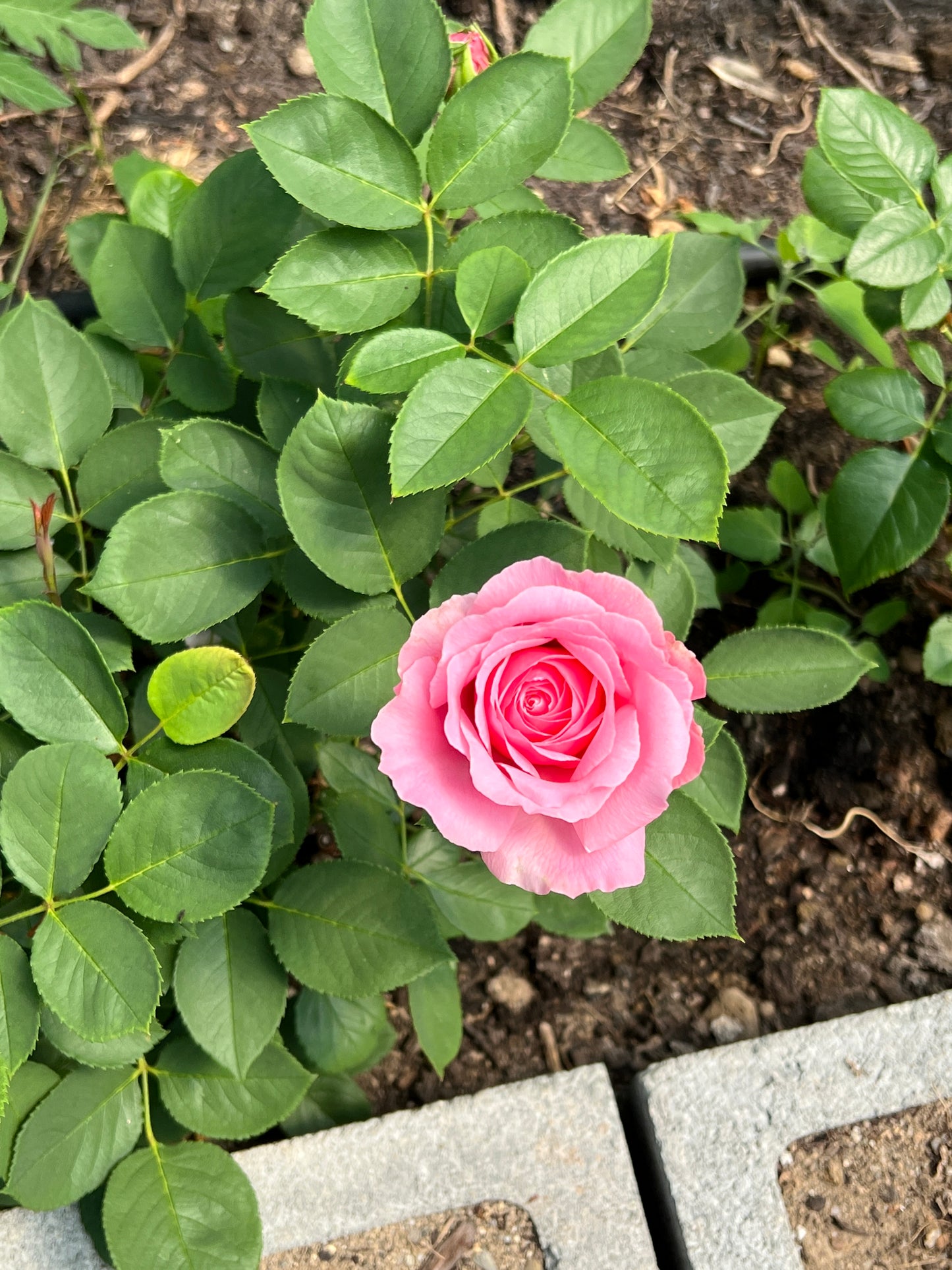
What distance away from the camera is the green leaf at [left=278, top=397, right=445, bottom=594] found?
0.70 m

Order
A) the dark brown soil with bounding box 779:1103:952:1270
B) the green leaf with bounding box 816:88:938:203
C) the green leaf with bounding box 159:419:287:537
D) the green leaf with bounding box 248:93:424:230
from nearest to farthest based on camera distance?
the green leaf with bounding box 248:93:424:230
the green leaf with bounding box 159:419:287:537
the green leaf with bounding box 816:88:938:203
the dark brown soil with bounding box 779:1103:952:1270

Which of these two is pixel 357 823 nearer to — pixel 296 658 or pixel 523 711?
pixel 296 658

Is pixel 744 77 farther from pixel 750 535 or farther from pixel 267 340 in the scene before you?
pixel 267 340

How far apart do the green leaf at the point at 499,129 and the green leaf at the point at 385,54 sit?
0.03 m

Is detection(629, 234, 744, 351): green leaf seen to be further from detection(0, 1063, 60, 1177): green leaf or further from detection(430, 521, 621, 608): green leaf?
detection(0, 1063, 60, 1177): green leaf

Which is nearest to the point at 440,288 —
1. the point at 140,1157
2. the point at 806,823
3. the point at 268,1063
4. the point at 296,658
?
the point at 296,658

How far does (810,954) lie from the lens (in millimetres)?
1302

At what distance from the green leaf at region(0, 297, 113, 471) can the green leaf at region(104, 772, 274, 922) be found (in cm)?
34

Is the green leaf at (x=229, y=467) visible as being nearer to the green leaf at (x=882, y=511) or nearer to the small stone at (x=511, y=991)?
the green leaf at (x=882, y=511)

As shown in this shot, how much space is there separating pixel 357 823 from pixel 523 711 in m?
0.35

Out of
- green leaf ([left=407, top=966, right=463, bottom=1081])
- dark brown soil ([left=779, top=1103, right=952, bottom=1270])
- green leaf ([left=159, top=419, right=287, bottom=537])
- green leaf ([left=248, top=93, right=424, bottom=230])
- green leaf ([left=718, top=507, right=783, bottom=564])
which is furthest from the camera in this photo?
green leaf ([left=718, top=507, right=783, bottom=564])

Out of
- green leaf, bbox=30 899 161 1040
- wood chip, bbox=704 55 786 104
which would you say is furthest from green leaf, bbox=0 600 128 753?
wood chip, bbox=704 55 786 104

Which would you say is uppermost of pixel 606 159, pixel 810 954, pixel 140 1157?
pixel 606 159

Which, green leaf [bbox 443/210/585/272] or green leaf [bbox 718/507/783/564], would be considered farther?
green leaf [bbox 718/507/783/564]
